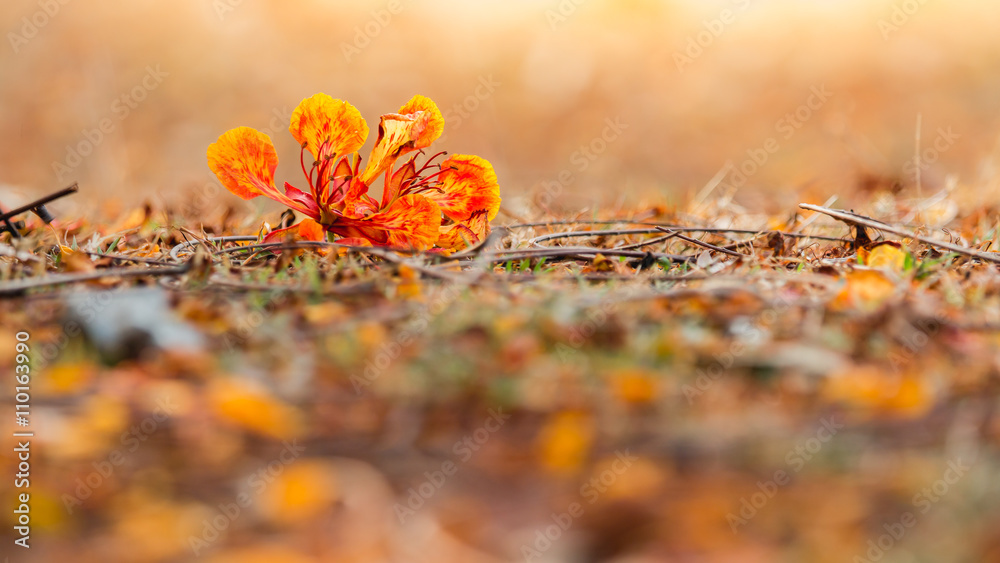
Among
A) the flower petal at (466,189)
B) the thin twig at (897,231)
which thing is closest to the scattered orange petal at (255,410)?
the flower petal at (466,189)

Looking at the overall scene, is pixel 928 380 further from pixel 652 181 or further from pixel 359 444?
pixel 652 181

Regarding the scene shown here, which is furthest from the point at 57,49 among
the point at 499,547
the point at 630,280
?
the point at 499,547

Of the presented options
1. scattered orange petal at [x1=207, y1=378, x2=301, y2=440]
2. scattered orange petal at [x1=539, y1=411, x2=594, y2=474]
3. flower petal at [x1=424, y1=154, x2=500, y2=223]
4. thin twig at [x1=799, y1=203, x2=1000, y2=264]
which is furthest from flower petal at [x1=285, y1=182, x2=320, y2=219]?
thin twig at [x1=799, y1=203, x2=1000, y2=264]

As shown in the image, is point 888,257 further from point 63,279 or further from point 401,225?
point 63,279

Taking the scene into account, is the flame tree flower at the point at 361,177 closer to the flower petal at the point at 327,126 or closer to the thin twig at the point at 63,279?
the flower petal at the point at 327,126

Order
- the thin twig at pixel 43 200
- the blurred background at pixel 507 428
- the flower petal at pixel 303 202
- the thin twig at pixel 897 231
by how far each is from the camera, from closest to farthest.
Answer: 1. the blurred background at pixel 507 428
2. the thin twig at pixel 43 200
3. the thin twig at pixel 897 231
4. the flower petal at pixel 303 202

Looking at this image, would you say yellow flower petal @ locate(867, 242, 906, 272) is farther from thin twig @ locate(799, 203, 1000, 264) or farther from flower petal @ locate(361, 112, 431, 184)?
flower petal @ locate(361, 112, 431, 184)

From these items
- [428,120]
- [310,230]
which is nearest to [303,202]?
[310,230]
